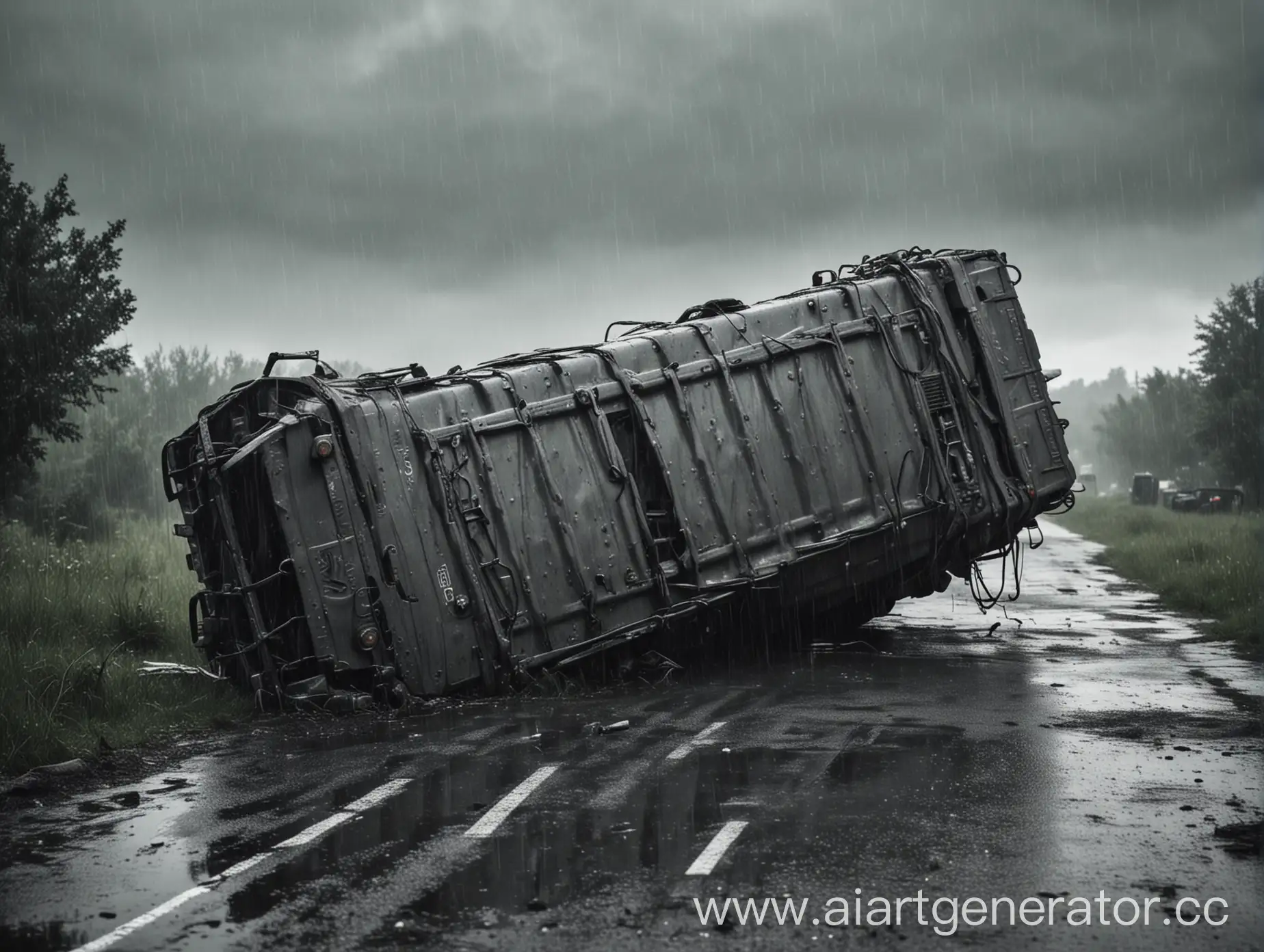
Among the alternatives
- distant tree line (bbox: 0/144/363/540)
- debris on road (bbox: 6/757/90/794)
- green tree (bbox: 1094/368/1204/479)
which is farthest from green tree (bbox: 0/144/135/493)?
green tree (bbox: 1094/368/1204/479)

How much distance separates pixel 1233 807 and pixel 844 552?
19.2 ft

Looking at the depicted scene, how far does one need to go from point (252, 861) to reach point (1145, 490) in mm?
56890

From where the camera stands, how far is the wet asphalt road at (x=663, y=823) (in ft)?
16.1

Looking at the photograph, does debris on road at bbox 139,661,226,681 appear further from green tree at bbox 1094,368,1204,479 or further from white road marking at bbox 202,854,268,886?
green tree at bbox 1094,368,1204,479

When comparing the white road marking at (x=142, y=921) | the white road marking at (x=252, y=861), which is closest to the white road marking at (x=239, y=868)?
the white road marking at (x=252, y=861)

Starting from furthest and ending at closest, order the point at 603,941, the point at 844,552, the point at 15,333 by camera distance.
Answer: the point at 15,333 → the point at 844,552 → the point at 603,941

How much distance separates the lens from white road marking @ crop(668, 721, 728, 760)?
788 centimetres

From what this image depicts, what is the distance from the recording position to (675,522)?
1127 cm

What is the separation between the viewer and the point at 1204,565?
1956 centimetres

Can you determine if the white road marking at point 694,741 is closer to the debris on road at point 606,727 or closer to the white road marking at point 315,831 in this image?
the debris on road at point 606,727

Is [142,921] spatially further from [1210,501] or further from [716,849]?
[1210,501]

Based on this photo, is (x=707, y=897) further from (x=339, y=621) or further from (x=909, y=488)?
(x=909, y=488)

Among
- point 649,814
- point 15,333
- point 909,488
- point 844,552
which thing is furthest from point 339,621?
point 15,333

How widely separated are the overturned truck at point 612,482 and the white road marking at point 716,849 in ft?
14.2
